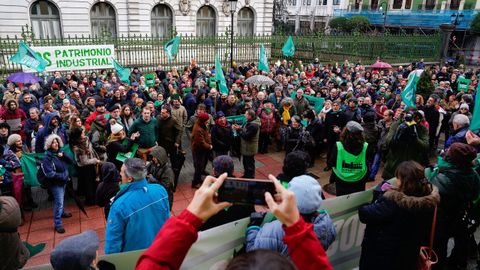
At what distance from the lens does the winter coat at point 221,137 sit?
737 cm

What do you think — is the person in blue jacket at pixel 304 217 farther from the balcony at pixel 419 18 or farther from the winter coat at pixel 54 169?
the balcony at pixel 419 18

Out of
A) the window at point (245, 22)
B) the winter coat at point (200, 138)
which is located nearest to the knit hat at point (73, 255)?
the winter coat at point (200, 138)

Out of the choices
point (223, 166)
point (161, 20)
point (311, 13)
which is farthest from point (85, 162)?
point (311, 13)

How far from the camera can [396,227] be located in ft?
10.3

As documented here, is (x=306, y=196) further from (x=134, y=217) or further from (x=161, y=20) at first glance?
(x=161, y=20)

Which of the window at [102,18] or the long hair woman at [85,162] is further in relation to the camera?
the window at [102,18]

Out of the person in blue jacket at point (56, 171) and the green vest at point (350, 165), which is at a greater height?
the green vest at point (350, 165)

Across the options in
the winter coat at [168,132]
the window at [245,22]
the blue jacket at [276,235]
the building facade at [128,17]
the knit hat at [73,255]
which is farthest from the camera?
the window at [245,22]

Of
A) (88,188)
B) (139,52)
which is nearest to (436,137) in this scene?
(88,188)

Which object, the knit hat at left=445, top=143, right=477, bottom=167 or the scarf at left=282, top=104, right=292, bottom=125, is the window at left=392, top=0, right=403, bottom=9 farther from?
the knit hat at left=445, top=143, right=477, bottom=167

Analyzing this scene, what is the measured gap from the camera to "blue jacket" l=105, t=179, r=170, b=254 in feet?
10.7

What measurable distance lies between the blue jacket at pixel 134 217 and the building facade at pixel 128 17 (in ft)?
56.2

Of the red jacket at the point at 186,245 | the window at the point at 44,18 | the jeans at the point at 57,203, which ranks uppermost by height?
the window at the point at 44,18

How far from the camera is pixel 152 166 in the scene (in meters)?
4.85
